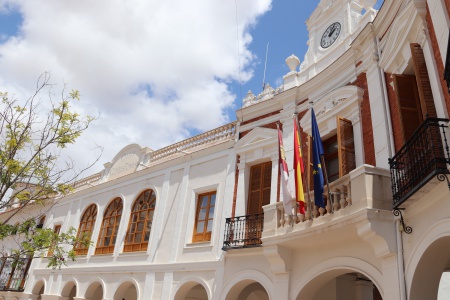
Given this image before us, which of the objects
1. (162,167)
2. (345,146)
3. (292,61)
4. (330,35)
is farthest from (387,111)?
(162,167)

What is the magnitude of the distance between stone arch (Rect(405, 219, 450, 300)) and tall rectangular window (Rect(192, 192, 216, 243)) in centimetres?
663

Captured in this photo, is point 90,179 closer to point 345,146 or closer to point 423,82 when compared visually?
point 345,146

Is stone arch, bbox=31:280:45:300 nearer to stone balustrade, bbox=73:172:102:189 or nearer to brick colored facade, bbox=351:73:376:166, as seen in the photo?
A: stone balustrade, bbox=73:172:102:189

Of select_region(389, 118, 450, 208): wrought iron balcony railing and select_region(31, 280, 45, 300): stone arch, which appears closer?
select_region(389, 118, 450, 208): wrought iron balcony railing

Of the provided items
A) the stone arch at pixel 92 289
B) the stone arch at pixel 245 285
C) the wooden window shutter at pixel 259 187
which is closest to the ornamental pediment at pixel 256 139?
the wooden window shutter at pixel 259 187

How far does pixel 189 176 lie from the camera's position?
13344 millimetres

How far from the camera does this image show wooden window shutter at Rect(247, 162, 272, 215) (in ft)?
36.4

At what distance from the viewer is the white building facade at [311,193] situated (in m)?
6.12

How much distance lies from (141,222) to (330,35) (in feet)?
29.3

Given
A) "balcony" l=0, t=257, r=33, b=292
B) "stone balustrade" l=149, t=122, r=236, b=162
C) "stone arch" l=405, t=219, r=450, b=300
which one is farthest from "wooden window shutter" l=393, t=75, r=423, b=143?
"balcony" l=0, t=257, r=33, b=292

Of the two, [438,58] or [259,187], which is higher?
[438,58]

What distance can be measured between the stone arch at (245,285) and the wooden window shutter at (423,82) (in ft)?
16.9

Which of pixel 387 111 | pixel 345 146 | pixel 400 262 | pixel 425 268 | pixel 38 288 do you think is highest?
pixel 387 111

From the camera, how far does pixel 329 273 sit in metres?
7.98
